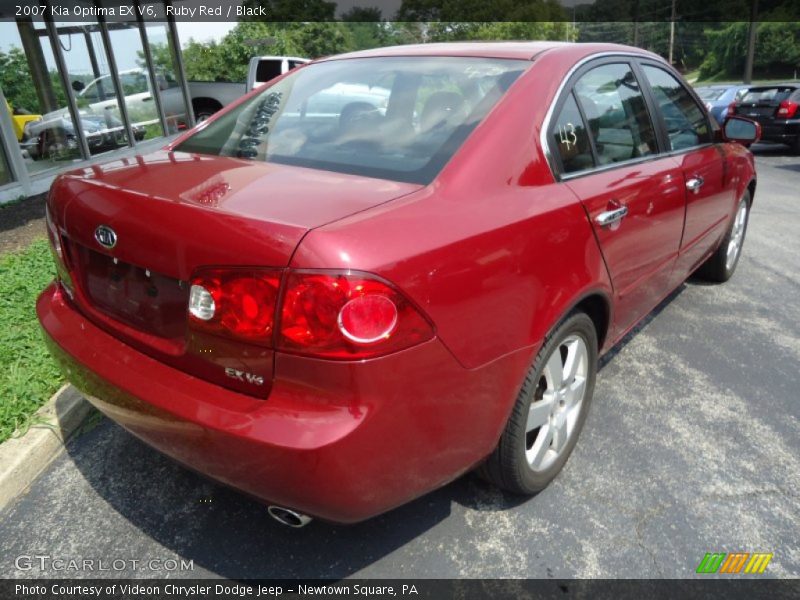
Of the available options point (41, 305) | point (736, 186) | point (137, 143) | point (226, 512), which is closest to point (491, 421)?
point (226, 512)

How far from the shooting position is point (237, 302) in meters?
1.64

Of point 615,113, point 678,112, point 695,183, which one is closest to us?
point 615,113

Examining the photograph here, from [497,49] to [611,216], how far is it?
868mm

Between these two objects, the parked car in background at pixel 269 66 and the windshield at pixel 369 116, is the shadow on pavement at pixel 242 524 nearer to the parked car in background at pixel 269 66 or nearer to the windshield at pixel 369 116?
the windshield at pixel 369 116

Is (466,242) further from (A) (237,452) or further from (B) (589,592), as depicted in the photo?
(B) (589,592)

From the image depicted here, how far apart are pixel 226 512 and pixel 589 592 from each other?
132 cm

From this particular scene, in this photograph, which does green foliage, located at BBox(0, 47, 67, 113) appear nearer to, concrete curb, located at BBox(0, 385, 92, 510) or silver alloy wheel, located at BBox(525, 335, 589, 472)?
concrete curb, located at BBox(0, 385, 92, 510)

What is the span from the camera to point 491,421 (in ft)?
6.40

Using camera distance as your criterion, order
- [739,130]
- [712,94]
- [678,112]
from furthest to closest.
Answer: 1. [712,94]
2. [739,130]
3. [678,112]

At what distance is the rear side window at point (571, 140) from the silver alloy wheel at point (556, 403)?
67 centimetres

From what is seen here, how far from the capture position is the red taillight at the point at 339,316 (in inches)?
60.7

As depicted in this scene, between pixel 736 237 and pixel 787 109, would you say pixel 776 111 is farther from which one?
pixel 736 237

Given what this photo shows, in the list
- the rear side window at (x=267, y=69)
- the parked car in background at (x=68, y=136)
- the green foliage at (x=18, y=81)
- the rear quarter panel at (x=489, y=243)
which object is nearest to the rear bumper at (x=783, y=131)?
the rear side window at (x=267, y=69)

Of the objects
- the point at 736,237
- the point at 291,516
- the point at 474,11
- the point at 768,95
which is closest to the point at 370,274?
the point at 291,516
